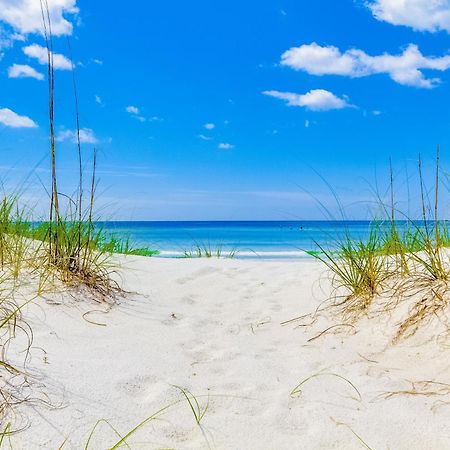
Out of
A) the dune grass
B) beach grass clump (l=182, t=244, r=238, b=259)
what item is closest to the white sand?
the dune grass

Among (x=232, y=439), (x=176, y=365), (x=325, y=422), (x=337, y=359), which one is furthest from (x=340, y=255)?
(x=232, y=439)

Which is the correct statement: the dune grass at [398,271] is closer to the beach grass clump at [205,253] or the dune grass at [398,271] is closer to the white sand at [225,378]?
the white sand at [225,378]

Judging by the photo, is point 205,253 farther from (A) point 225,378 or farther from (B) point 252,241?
(B) point 252,241

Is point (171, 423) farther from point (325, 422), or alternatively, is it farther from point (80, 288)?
point (80, 288)

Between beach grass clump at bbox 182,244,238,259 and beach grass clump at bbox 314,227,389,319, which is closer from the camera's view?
beach grass clump at bbox 314,227,389,319

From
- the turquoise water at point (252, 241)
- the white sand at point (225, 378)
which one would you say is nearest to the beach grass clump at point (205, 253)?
the turquoise water at point (252, 241)

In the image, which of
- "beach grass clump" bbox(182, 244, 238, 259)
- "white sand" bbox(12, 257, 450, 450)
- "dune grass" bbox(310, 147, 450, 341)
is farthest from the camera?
"beach grass clump" bbox(182, 244, 238, 259)

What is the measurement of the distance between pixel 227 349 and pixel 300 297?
1.37 m

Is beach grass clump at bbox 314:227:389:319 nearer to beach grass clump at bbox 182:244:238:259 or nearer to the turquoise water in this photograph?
the turquoise water

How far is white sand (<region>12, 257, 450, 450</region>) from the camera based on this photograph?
1.72 m

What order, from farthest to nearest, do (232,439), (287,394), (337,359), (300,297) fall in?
(300,297)
(337,359)
(287,394)
(232,439)

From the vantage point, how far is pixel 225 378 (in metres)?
2.32

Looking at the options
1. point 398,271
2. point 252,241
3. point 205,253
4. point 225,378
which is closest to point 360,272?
point 398,271

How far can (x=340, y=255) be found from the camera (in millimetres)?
3580
